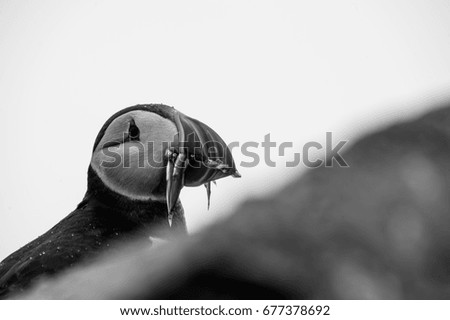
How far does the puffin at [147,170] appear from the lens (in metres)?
3.46

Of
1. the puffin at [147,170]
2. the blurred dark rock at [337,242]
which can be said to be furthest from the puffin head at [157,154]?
the blurred dark rock at [337,242]

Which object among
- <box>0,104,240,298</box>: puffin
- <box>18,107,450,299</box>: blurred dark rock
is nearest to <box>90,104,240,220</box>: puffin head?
<box>0,104,240,298</box>: puffin

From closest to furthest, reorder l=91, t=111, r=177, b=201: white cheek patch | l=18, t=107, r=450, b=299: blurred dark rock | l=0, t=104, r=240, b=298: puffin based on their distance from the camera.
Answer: l=18, t=107, r=450, b=299: blurred dark rock < l=0, t=104, r=240, b=298: puffin < l=91, t=111, r=177, b=201: white cheek patch

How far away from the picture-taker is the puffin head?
138 inches

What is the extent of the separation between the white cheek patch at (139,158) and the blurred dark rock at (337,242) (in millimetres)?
3053

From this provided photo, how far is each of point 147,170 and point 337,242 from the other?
10.4 feet

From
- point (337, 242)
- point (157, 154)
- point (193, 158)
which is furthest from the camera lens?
point (157, 154)

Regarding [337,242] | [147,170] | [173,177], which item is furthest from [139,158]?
[337,242]

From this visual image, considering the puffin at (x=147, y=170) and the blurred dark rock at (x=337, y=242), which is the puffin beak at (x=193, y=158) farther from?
the blurred dark rock at (x=337, y=242)

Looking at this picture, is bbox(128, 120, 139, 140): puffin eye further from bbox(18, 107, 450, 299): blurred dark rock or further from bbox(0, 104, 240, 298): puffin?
bbox(18, 107, 450, 299): blurred dark rock

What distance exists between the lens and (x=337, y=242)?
0.54 metres

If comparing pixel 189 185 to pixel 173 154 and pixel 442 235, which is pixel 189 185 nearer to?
pixel 173 154

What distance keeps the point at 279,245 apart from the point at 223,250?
5 centimetres

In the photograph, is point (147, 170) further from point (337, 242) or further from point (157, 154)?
point (337, 242)
